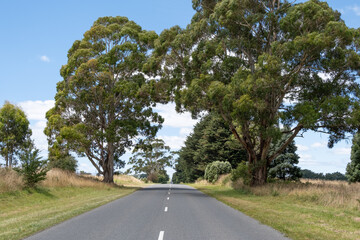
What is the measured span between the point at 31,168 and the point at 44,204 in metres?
4.56

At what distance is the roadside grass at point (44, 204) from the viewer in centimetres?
1065

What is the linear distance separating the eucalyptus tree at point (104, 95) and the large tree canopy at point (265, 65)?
8014 mm

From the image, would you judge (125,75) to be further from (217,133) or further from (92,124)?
(217,133)

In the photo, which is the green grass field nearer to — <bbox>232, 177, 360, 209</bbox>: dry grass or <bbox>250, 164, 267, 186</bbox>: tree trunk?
<bbox>232, 177, 360, 209</bbox>: dry grass

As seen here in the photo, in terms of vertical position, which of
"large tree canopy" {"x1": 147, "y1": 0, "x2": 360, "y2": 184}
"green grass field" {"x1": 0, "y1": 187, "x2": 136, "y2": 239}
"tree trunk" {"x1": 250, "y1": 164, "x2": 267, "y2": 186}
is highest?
"large tree canopy" {"x1": 147, "y1": 0, "x2": 360, "y2": 184}

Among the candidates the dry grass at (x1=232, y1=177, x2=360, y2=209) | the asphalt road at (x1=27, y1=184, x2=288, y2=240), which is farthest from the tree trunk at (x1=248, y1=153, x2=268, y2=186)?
the asphalt road at (x1=27, y1=184, x2=288, y2=240)

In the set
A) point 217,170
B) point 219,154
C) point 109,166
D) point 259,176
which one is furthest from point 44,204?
point 219,154

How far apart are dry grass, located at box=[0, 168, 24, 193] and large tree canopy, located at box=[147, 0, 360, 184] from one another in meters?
12.8

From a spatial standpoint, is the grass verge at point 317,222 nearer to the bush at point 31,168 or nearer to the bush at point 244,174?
the bush at point 244,174

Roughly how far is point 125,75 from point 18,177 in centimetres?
2021

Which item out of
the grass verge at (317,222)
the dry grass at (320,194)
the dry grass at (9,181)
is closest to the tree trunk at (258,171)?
the dry grass at (320,194)

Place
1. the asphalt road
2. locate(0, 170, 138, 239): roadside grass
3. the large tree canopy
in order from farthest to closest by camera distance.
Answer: the large tree canopy < locate(0, 170, 138, 239): roadside grass < the asphalt road

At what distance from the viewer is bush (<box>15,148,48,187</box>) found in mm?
21484

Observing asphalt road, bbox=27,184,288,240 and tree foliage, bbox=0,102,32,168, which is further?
tree foliage, bbox=0,102,32,168
